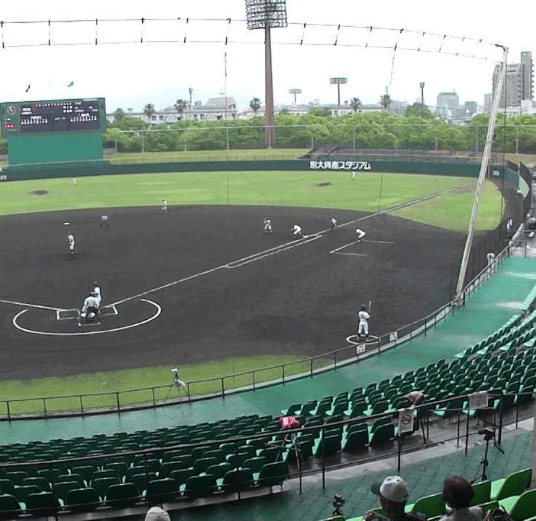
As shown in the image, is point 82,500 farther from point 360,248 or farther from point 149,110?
point 149,110

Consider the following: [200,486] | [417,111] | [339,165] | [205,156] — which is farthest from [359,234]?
[417,111]

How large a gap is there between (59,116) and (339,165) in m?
30.4

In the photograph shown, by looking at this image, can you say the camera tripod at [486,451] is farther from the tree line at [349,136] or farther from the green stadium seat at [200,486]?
the tree line at [349,136]

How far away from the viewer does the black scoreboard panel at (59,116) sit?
7606 centimetres

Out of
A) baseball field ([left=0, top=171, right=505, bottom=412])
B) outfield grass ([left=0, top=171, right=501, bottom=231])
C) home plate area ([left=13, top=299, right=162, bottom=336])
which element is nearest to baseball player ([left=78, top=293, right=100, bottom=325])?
home plate area ([left=13, top=299, right=162, bottom=336])

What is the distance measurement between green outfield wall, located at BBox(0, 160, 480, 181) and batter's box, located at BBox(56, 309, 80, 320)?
47.2 metres

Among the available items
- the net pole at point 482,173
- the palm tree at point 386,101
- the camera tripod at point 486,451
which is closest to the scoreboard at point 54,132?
the palm tree at point 386,101

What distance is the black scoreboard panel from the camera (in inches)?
2995

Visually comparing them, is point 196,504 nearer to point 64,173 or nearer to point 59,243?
point 59,243

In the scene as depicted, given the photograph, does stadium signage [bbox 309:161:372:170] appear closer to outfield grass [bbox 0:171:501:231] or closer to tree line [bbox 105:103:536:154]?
outfield grass [bbox 0:171:501:231]

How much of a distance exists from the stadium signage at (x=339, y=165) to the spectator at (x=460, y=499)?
7355 cm

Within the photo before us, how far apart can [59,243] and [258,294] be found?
59.4ft

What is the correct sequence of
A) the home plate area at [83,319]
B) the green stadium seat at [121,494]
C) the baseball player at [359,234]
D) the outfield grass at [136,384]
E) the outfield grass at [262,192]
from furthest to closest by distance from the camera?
the outfield grass at [262,192] → the baseball player at [359,234] → the home plate area at [83,319] → the outfield grass at [136,384] → the green stadium seat at [121,494]

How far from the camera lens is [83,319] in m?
28.7
